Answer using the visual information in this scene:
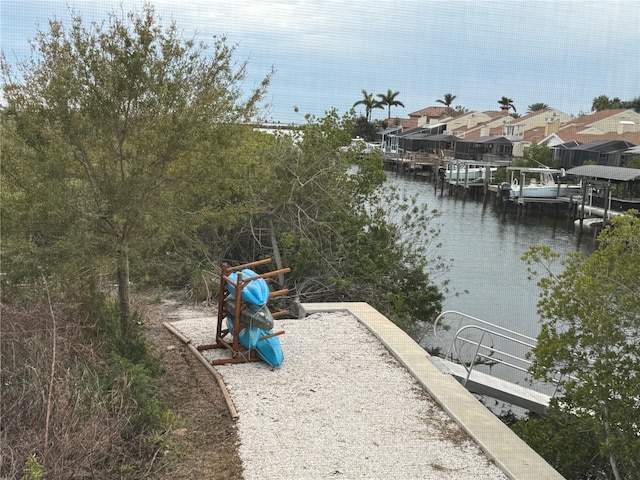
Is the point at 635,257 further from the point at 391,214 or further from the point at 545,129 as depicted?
the point at 545,129

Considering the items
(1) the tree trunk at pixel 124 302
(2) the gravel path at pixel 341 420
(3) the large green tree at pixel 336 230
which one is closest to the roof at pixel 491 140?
(3) the large green tree at pixel 336 230

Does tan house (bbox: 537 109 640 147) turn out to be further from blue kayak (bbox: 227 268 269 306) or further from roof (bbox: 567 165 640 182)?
blue kayak (bbox: 227 268 269 306)

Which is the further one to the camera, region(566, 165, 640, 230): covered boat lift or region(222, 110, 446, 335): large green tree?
region(566, 165, 640, 230): covered boat lift

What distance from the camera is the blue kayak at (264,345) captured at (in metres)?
5.14

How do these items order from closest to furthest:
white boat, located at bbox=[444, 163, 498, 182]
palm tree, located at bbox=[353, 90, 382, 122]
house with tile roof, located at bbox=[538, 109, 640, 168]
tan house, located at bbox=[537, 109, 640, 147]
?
palm tree, located at bbox=[353, 90, 382, 122]
house with tile roof, located at bbox=[538, 109, 640, 168]
tan house, located at bbox=[537, 109, 640, 147]
white boat, located at bbox=[444, 163, 498, 182]

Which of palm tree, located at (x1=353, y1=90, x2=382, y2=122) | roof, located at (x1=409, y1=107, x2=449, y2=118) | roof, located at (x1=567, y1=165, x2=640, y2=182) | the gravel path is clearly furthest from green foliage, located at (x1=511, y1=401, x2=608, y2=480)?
roof, located at (x1=409, y1=107, x2=449, y2=118)

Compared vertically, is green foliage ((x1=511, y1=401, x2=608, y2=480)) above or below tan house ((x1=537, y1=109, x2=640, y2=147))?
below

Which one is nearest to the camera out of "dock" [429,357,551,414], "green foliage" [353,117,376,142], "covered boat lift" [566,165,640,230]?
"dock" [429,357,551,414]

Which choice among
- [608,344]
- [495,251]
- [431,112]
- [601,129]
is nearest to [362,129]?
[495,251]

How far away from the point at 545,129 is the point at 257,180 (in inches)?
1390

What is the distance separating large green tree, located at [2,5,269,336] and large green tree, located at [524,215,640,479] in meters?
2.65

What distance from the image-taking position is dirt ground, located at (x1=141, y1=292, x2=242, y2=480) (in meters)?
3.53

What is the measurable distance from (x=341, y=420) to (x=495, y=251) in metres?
14.2

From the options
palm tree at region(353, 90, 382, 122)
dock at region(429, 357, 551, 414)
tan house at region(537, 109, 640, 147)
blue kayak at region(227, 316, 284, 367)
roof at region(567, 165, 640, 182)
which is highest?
tan house at region(537, 109, 640, 147)
